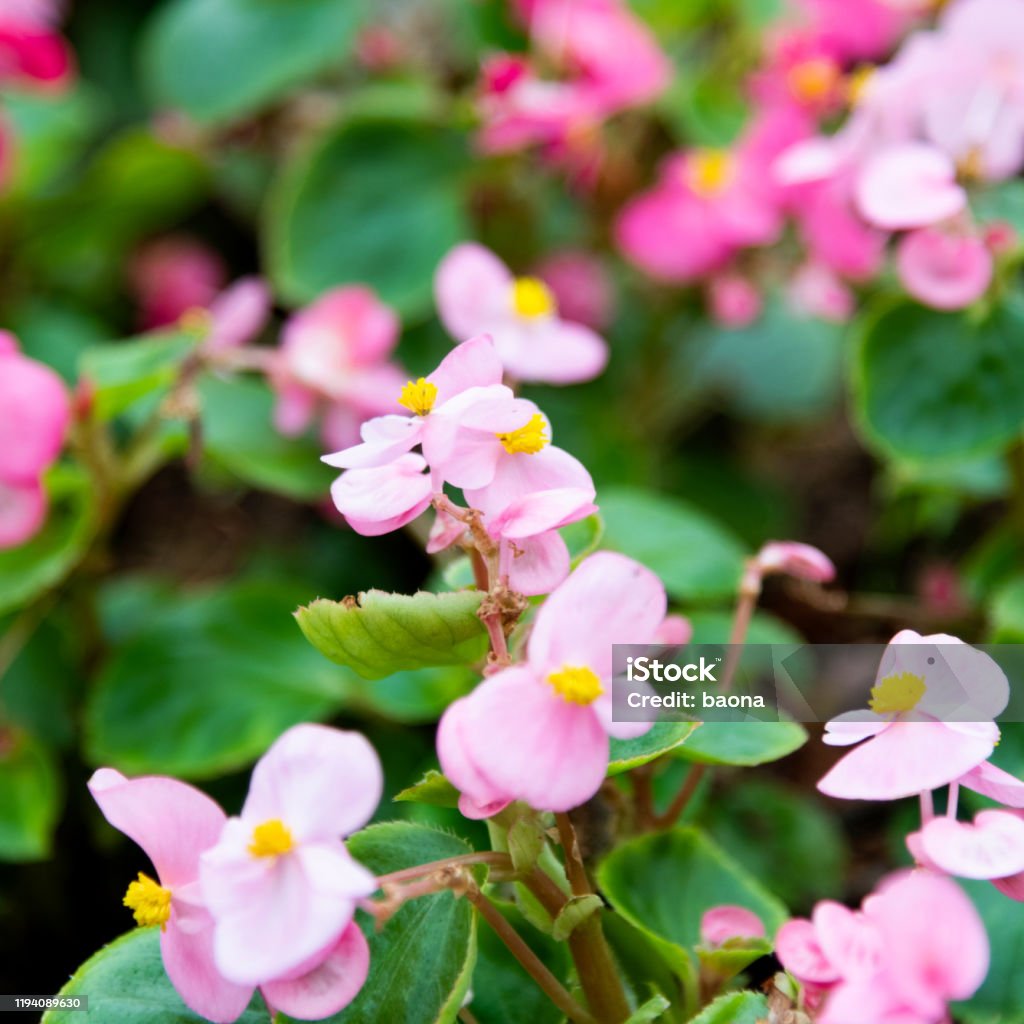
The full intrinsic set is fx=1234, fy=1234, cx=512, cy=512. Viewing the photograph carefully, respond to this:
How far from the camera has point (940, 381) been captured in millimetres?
818

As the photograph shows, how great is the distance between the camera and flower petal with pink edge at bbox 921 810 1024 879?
0.39 meters

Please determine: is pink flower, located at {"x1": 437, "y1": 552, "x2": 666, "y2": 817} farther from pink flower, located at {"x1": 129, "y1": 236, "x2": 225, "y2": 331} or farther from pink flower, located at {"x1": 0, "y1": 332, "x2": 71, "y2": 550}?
pink flower, located at {"x1": 129, "y1": 236, "x2": 225, "y2": 331}

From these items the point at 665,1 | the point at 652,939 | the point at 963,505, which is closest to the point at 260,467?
the point at 652,939

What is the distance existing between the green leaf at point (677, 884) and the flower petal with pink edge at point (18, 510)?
407mm

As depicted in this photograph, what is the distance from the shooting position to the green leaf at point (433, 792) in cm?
44

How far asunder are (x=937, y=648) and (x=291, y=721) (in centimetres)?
47

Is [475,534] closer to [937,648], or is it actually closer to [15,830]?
[937,648]

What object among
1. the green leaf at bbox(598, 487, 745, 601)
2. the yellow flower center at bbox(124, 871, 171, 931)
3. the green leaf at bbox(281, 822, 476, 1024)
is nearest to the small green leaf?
the green leaf at bbox(281, 822, 476, 1024)

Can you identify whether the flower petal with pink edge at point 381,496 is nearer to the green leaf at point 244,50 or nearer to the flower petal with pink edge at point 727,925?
the flower petal with pink edge at point 727,925

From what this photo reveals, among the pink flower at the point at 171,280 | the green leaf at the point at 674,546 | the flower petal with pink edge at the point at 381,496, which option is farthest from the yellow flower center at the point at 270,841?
the pink flower at the point at 171,280

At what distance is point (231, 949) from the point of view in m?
0.37

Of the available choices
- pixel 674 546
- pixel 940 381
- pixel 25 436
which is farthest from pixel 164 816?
pixel 940 381

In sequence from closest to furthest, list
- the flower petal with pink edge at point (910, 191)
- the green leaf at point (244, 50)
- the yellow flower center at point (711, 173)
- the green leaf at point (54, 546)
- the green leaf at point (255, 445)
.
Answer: the flower petal with pink edge at point (910, 191) < the green leaf at point (54, 546) < the green leaf at point (255, 445) < the yellow flower center at point (711, 173) < the green leaf at point (244, 50)

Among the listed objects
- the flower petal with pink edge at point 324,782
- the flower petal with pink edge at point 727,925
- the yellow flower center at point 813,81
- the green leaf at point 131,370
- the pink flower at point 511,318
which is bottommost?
the flower petal with pink edge at point 727,925
